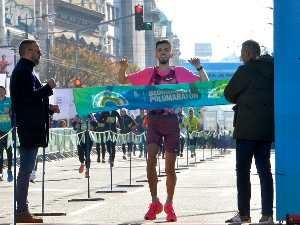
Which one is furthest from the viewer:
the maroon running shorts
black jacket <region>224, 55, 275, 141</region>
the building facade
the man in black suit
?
the building facade

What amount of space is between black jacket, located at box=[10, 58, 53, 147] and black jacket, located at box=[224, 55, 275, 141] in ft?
7.32

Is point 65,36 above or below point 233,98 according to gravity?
above

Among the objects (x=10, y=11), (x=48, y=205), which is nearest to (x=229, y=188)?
(x=48, y=205)

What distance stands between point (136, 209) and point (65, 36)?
83444mm

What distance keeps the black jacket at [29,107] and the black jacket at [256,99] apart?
7.32 feet

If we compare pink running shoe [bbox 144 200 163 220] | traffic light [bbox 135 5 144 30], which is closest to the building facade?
traffic light [bbox 135 5 144 30]

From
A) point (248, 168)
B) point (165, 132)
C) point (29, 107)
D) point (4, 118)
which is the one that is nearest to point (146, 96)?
point (165, 132)

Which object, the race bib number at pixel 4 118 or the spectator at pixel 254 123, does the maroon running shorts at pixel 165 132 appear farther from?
the race bib number at pixel 4 118

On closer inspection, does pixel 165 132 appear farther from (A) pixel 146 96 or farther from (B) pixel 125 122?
(B) pixel 125 122

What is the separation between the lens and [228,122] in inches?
2544

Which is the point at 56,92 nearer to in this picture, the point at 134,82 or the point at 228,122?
the point at 228,122

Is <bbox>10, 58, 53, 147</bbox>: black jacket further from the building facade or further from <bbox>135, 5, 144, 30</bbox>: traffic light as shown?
the building facade

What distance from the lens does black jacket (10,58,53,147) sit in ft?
30.3

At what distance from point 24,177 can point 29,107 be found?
0.76 meters
